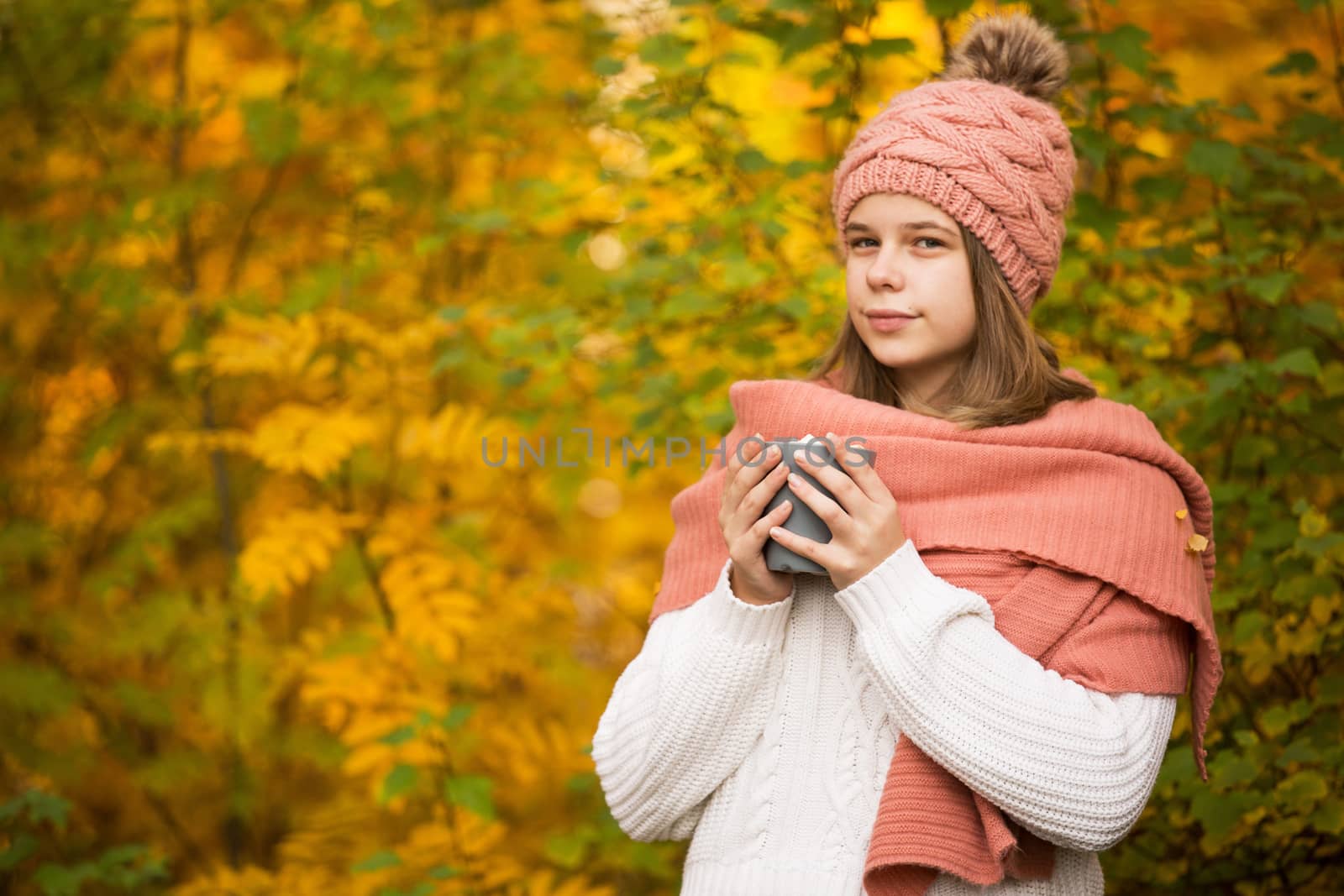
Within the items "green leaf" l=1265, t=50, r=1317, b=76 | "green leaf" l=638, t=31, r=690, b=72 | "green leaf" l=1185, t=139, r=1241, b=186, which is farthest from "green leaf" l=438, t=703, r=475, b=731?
"green leaf" l=1265, t=50, r=1317, b=76

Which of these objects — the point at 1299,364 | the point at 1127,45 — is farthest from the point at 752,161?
the point at 1299,364

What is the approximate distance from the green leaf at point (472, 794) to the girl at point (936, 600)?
122 centimetres

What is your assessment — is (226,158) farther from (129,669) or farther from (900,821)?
(900,821)

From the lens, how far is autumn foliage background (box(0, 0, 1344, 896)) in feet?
8.42

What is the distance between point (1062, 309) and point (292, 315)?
2354mm

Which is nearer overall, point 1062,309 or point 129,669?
point 1062,309

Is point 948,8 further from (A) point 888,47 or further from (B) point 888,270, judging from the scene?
(B) point 888,270

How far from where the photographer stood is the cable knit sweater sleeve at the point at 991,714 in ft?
4.66

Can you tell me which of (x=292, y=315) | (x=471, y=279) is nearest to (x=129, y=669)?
(x=292, y=315)

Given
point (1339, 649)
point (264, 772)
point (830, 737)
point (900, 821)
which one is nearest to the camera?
point (900, 821)

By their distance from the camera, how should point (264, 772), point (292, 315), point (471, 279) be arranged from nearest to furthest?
point (292, 315) → point (471, 279) → point (264, 772)

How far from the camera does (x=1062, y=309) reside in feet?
9.37

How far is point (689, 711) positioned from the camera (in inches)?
62.2

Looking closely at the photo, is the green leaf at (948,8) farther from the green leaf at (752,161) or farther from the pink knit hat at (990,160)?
the pink knit hat at (990,160)
